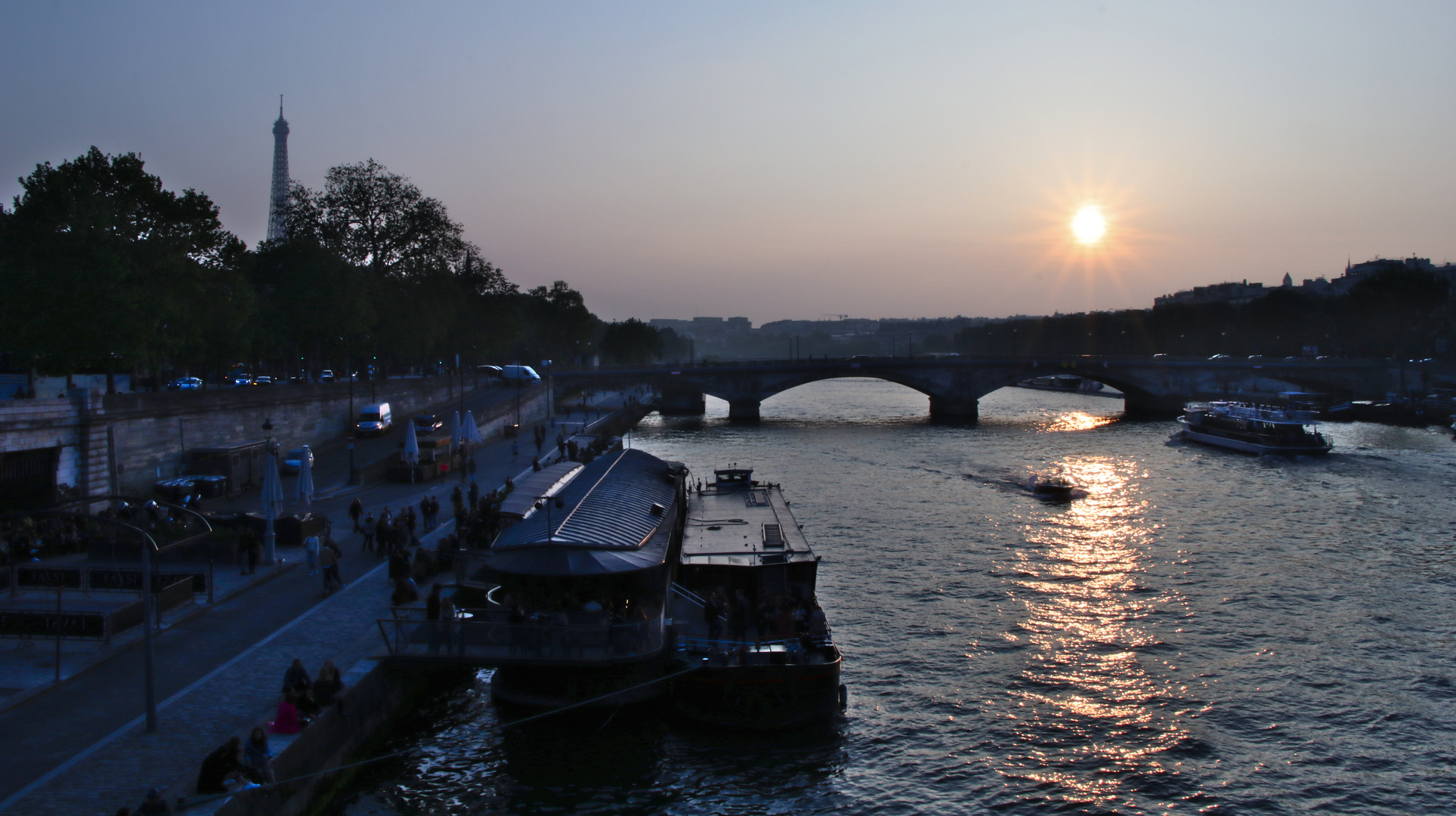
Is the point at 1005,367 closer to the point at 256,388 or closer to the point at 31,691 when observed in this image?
the point at 256,388

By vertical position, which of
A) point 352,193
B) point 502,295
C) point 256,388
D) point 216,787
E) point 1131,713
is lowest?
point 1131,713

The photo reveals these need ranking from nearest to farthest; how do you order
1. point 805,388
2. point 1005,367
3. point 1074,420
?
1. point 1074,420
2. point 1005,367
3. point 805,388

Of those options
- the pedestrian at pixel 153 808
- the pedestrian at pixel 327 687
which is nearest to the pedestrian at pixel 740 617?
the pedestrian at pixel 327 687

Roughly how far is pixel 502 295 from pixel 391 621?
75.5 metres

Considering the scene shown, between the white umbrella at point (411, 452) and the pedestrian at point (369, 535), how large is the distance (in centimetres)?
1041

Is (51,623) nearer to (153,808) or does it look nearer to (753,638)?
(153,808)

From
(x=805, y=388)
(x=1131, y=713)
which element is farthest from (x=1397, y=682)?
(x=805, y=388)

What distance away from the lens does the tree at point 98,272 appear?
105ft

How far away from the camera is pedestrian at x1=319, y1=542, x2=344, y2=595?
67.8 ft

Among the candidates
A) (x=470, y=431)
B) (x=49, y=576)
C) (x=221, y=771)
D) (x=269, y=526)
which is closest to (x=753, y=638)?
(x=221, y=771)

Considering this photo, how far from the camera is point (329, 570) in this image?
67.9 ft

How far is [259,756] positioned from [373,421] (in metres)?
40.5

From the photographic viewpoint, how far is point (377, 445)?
1854 inches

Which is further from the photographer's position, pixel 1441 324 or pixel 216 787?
pixel 1441 324
